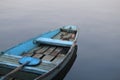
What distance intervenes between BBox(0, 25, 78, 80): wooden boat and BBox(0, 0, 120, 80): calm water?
2.79ft

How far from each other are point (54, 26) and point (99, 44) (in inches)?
168

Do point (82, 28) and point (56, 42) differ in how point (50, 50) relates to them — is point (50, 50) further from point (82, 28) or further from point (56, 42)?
point (82, 28)

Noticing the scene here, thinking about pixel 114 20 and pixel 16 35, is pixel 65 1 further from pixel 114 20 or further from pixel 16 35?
pixel 16 35

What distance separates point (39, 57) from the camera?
29.4 feet

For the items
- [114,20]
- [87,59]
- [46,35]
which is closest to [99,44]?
[87,59]

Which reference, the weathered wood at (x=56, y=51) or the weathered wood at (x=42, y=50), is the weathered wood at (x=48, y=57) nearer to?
the weathered wood at (x=56, y=51)

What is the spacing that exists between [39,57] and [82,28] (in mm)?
6726

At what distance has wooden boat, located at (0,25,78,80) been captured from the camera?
24.5ft

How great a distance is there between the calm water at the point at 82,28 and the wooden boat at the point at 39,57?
0.85m

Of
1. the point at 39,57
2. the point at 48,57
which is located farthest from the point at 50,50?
the point at 39,57

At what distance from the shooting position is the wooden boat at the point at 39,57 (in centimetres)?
746

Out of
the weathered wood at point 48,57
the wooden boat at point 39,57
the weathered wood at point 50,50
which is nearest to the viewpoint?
the wooden boat at point 39,57

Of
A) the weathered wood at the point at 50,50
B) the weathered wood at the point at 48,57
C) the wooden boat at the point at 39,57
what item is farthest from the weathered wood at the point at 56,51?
the weathered wood at the point at 48,57

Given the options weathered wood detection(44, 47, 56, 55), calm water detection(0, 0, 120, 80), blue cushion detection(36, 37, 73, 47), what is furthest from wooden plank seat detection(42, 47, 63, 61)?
calm water detection(0, 0, 120, 80)
